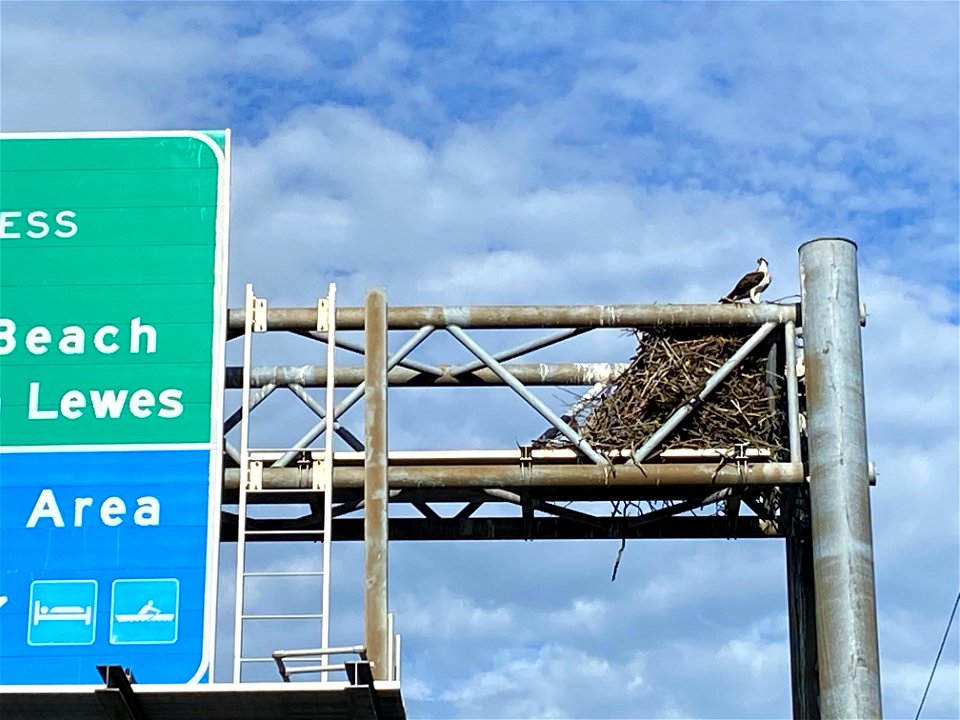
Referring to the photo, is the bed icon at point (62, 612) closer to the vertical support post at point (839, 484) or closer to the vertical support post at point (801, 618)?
the vertical support post at point (839, 484)

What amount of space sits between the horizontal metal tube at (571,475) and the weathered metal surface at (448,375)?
107 cm

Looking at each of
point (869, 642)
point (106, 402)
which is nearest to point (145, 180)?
point (106, 402)

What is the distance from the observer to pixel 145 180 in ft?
51.7

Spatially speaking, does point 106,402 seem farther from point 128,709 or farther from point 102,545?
point 128,709

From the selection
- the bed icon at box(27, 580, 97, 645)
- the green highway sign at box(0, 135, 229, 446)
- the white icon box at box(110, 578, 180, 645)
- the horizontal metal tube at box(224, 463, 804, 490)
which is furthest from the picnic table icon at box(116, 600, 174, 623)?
the horizontal metal tube at box(224, 463, 804, 490)

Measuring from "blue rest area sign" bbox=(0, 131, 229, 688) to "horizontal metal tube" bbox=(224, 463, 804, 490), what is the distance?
1.56 metres

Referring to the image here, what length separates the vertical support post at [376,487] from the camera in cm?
1484

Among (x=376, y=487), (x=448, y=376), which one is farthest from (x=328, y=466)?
(x=448, y=376)

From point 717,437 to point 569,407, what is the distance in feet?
4.27

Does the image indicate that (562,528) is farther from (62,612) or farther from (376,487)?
(62,612)

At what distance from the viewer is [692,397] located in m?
16.4

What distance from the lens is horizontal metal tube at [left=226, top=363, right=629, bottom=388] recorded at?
17125 mm

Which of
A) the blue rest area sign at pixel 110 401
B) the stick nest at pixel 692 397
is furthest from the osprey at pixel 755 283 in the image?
the blue rest area sign at pixel 110 401

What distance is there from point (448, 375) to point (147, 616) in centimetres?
359
